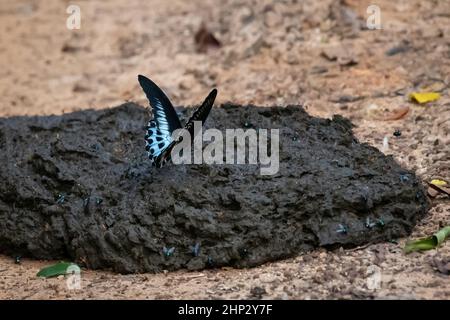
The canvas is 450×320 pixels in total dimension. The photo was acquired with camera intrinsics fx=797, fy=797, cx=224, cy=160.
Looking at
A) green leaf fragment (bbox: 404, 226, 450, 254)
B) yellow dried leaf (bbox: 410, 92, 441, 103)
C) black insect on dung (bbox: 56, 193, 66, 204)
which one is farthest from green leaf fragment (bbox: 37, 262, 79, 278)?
yellow dried leaf (bbox: 410, 92, 441, 103)

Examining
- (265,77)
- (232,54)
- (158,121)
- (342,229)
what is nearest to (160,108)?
(158,121)

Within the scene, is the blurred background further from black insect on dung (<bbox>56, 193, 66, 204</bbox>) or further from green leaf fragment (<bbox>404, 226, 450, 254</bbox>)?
black insect on dung (<bbox>56, 193, 66, 204</bbox>)

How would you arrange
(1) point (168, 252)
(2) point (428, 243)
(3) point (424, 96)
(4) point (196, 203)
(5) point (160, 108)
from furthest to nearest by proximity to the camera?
(3) point (424, 96)
(5) point (160, 108)
(4) point (196, 203)
(1) point (168, 252)
(2) point (428, 243)

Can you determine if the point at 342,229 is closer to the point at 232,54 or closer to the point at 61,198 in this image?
the point at 61,198

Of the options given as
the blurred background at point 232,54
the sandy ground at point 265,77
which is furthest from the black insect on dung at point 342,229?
the blurred background at point 232,54
